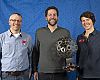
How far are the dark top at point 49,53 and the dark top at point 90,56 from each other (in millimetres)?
217

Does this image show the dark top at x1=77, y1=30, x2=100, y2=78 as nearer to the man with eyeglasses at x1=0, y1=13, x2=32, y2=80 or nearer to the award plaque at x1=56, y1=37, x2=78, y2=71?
the award plaque at x1=56, y1=37, x2=78, y2=71

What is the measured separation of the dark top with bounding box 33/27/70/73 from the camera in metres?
2.50

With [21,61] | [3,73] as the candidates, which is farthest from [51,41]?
[3,73]

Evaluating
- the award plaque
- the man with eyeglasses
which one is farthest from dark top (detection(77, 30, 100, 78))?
the man with eyeglasses

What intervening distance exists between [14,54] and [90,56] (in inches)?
31.9

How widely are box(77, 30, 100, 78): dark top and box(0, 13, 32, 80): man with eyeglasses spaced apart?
0.62 m

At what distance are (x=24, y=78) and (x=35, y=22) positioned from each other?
2.84ft

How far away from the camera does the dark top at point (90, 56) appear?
2.42 meters

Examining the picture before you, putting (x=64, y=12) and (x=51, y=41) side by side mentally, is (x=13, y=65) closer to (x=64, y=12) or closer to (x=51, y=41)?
(x=51, y=41)

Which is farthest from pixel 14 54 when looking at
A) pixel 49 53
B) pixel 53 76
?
pixel 53 76

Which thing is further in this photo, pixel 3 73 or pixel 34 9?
pixel 34 9

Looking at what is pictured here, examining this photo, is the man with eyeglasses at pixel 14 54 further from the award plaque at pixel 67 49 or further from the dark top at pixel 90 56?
the dark top at pixel 90 56

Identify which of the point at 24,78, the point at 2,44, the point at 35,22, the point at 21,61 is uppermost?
the point at 35,22

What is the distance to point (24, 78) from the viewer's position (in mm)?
2494
